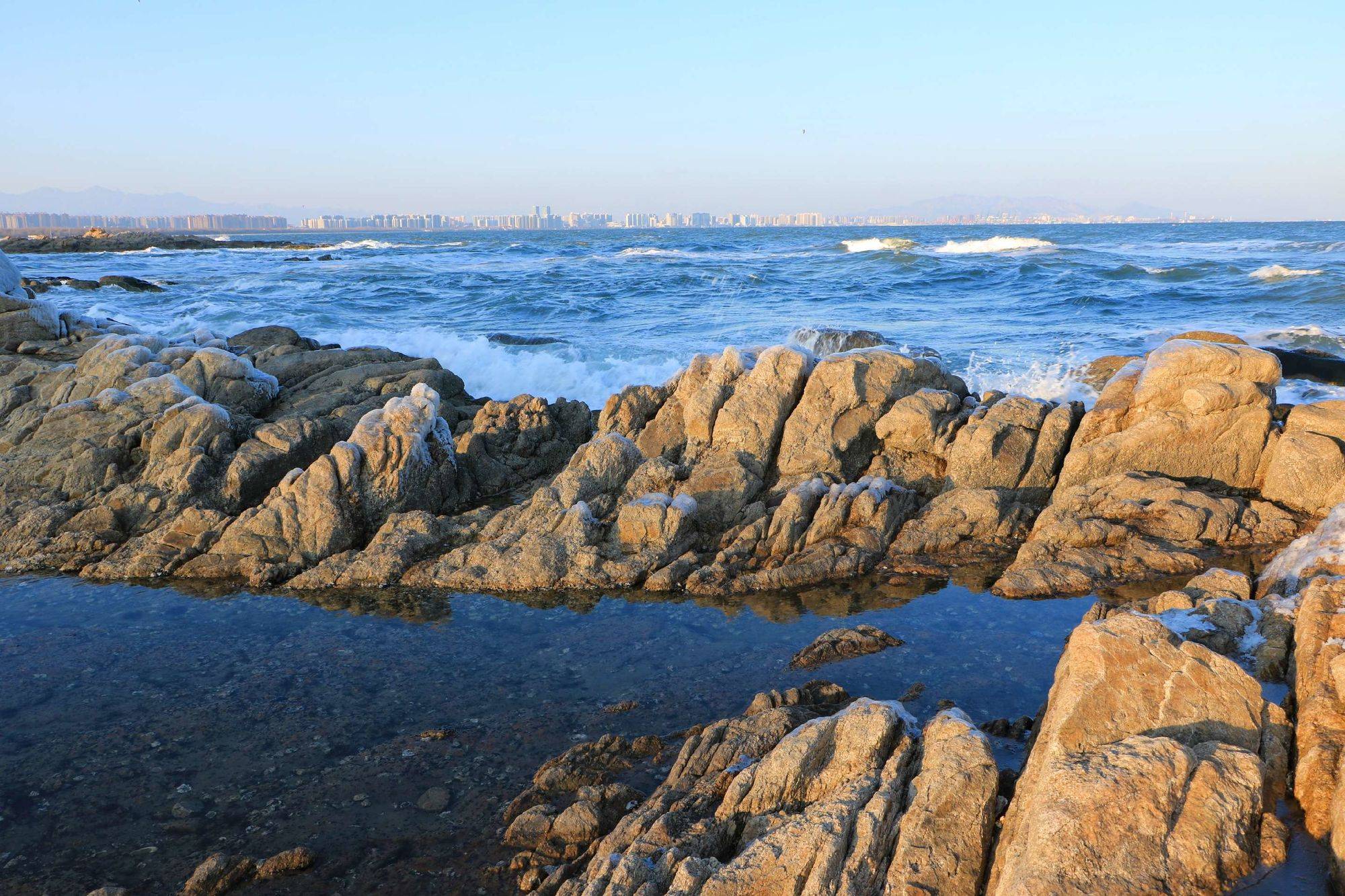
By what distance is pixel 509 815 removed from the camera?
228 inches

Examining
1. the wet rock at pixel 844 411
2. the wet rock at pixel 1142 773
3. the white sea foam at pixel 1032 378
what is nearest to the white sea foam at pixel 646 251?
the white sea foam at pixel 1032 378

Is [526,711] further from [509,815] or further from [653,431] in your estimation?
[653,431]

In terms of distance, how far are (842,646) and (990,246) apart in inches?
2434

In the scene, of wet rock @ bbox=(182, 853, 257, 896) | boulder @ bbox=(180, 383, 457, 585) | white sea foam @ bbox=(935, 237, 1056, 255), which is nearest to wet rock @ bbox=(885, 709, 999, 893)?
wet rock @ bbox=(182, 853, 257, 896)

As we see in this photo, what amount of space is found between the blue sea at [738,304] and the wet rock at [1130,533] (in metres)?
6.61

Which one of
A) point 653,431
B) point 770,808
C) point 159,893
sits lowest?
point 159,893

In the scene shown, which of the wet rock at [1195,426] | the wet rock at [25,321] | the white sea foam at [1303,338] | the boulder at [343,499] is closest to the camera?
the boulder at [343,499]

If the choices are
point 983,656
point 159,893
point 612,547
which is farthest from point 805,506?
point 159,893

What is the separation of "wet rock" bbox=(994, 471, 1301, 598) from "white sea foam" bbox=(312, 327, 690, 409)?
9315mm

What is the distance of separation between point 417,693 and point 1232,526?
8.53 m

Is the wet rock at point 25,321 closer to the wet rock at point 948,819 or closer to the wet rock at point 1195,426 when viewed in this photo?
the wet rock at point 1195,426

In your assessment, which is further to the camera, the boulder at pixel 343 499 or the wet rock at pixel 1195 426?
the wet rock at pixel 1195 426

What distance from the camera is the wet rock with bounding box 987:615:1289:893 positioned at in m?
4.02

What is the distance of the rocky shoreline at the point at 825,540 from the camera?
4402 mm
